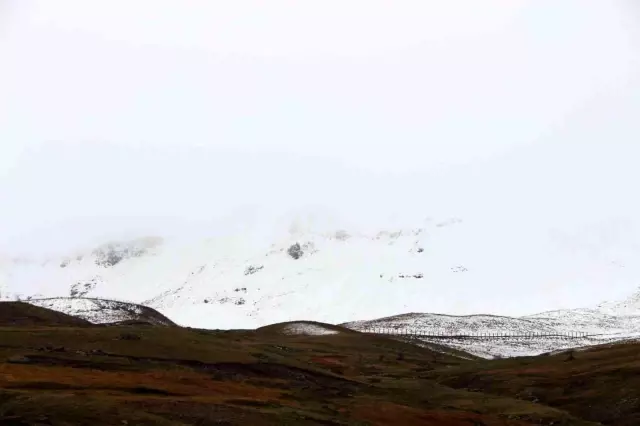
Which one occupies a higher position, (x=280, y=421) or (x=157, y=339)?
(x=157, y=339)

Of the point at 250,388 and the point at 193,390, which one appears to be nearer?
the point at 193,390

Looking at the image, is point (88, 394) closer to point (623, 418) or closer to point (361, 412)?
point (361, 412)

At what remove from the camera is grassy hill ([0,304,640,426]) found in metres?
57.5

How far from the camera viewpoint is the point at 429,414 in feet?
243

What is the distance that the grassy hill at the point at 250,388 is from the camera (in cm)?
5753

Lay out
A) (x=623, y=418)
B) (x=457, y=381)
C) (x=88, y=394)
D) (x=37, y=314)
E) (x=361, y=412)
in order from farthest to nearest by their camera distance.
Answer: (x=37, y=314), (x=457, y=381), (x=623, y=418), (x=361, y=412), (x=88, y=394)

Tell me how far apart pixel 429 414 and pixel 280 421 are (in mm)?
20276

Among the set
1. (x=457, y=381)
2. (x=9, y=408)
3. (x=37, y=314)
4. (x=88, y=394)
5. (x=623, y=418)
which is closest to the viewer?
(x=9, y=408)

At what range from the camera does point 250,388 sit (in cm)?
7788

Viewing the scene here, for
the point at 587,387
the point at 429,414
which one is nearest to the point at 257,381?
the point at 429,414

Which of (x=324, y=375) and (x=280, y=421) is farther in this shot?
(x=324, y=375)

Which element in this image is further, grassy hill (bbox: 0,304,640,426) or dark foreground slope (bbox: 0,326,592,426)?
grassy hill (bbox: 0,304,640,426)

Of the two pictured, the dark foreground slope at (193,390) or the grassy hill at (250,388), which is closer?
the dark foreground slope at (193,390)

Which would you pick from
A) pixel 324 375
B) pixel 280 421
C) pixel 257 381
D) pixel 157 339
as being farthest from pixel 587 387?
pixel 157 339
